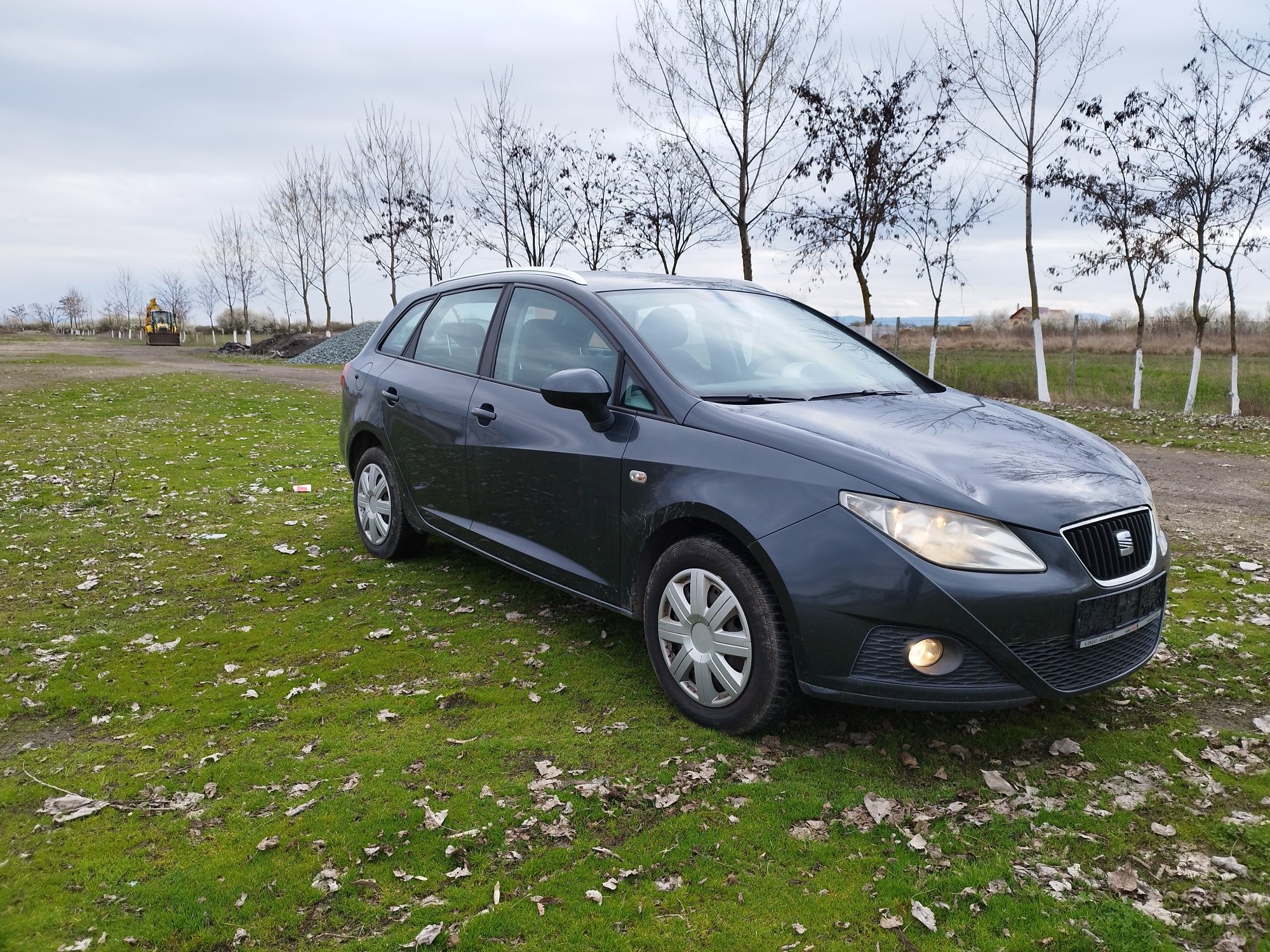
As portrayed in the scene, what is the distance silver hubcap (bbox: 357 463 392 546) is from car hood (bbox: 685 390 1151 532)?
2.81m

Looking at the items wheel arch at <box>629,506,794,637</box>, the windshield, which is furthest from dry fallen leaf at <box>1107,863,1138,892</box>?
the windshield

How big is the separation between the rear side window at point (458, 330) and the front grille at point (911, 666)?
8.91ft

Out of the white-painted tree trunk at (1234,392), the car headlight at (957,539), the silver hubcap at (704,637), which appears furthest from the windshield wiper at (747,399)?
the white-painted tree trunk at (1234,392)

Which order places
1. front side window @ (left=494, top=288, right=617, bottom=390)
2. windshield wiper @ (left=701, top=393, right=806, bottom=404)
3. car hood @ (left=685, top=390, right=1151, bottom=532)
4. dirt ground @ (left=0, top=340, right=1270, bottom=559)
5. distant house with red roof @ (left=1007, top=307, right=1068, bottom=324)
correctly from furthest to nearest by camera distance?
distant house with red roof @ (left=1007, top=307, right=1068, bottom=324), dirt ground @ (left=0, top=340, right=1270, bottom=559), front side window @ (left=494, top=288, right=617, bottom=390), windshield wiper @ (left=701, top=393, right=806, bottom=404), car hood @ (left=685, top=390, right=1151, bottom=532)

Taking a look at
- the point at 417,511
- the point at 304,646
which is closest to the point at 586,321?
the point at 417,511

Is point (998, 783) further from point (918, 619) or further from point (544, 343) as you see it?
point (544, 343)

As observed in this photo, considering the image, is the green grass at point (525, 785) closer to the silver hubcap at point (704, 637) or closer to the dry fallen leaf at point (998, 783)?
the dry fallen leaf at point (998, 783)

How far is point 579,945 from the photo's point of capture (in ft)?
7.90

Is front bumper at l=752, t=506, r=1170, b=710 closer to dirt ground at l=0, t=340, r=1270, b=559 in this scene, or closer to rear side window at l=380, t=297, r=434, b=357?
rear side window at l=380, t=297, r=434, b=357

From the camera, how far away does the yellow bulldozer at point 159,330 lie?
50500 mm

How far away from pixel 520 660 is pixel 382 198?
3575 centimetres

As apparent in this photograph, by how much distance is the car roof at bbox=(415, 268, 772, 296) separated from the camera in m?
4.47

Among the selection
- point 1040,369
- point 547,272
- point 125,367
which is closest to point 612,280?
point 547,272

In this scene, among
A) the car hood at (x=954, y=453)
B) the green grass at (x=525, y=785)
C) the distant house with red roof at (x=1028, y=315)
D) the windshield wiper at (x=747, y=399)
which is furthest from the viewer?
the distant house with red roof at (x=1028, y=315)
